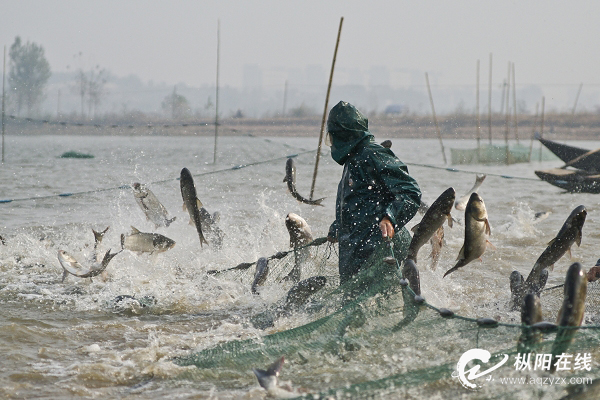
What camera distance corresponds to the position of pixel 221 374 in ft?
13.3

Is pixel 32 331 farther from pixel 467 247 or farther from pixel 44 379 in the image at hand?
pixel 467 247

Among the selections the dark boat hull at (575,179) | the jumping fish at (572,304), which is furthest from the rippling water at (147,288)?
the jumping fish at (572,304)

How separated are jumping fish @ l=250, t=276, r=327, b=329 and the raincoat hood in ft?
3.31

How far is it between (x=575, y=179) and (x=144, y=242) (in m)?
5.64

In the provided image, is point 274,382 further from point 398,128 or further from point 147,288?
point 398,128

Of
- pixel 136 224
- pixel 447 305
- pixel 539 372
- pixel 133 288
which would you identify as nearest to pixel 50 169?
pixel 136 224

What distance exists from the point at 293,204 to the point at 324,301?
8582 millimetres

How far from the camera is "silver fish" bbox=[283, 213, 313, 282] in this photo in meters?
5.71

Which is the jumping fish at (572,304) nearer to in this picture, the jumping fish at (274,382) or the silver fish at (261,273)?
the jumping fish at (274,382)

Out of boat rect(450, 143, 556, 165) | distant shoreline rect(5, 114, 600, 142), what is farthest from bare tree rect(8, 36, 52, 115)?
boat rect(450, 143, 556, 165)

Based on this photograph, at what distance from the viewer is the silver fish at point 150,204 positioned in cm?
747

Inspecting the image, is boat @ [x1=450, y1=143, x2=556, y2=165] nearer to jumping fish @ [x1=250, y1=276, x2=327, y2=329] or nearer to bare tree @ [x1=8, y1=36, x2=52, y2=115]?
jumping fish @ [x1=250, y1=276, x2=327, y2=329]

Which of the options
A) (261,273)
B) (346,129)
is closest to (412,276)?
(346,129)

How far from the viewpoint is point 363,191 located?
14.8 feet
